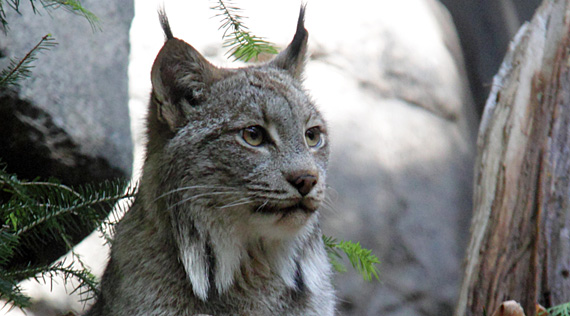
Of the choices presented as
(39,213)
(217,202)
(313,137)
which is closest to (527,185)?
(313,137)

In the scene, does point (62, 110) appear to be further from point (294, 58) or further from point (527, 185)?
point (527, 185)

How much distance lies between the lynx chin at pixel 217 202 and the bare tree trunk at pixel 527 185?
1656 millimetres

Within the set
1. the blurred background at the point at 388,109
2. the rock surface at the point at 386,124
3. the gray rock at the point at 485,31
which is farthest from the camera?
the gray rock at the point at 485,31

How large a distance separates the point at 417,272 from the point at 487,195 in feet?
6.48

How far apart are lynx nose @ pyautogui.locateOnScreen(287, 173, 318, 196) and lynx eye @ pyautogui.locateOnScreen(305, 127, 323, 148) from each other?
16.0 inches

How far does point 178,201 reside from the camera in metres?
2.67

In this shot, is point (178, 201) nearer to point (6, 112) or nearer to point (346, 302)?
point (6, 112)

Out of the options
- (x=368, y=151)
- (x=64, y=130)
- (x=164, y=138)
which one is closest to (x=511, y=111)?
(x=368, y=151)

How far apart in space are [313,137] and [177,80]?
74 cm

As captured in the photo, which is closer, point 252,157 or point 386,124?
point 252,157

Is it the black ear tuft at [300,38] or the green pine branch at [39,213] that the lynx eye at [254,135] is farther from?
the green pine branch at [39,213]

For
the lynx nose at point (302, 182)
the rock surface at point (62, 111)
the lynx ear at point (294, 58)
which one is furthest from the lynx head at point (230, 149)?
the rock surface at point (62, 111)

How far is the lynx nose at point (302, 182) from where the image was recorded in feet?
8.36

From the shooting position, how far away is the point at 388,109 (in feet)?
21.3
